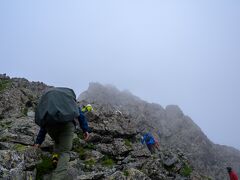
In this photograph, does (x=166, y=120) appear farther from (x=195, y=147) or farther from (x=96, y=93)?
(x=96, y=93)

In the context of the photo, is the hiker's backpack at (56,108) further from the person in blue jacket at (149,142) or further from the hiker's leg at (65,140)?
the person in blue jacket at (149,142)

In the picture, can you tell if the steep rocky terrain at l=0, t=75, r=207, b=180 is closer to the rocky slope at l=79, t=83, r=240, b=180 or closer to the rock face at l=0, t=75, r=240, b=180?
the rock face at l=0, t=75, r=240, b=180

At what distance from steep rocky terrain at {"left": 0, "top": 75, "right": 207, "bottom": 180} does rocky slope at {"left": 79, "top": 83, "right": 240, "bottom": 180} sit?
48.5 m

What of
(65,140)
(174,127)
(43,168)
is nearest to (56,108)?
(65,140)

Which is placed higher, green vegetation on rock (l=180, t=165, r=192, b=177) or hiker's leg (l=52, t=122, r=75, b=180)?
hiker's leg (l=52, t=122, r=75, b=180)

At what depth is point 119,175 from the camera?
10453 mm

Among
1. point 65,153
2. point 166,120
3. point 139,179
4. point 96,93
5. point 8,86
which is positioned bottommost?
point 139,179

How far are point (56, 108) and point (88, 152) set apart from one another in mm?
7410

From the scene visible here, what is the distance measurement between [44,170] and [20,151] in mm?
1189

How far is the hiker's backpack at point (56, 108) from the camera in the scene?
8230mm

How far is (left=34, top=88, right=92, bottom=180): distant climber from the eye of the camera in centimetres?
824

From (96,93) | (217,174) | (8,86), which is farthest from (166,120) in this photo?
(8,86)

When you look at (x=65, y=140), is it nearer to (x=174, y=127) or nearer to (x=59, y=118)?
(x=59, y=118)

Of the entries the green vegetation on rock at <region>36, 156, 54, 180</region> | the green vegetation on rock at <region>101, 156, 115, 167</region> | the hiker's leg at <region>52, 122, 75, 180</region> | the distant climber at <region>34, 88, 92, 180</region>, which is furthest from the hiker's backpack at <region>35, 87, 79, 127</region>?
the green vegetation on rock at <region>101, 156, 115, 167</region>
